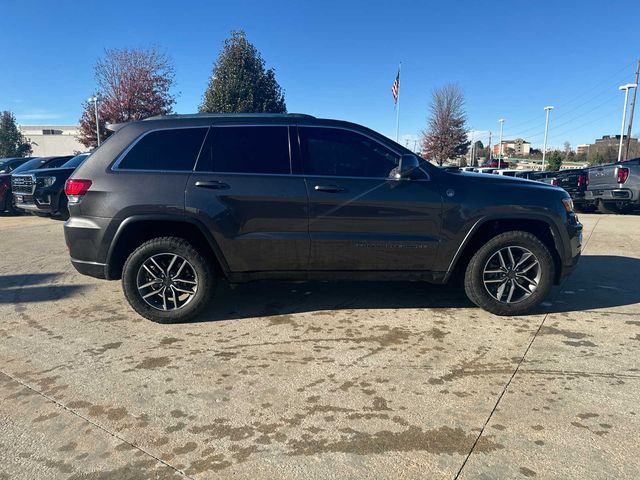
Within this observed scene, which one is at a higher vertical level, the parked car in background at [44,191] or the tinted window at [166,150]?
the tinted window at [166,150]

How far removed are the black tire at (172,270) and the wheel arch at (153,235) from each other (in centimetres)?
9

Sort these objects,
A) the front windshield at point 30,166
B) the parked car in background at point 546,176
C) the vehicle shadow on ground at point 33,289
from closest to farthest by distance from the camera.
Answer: the vehicle shadow on ground at point 33,289 → the front windshield at point 30,166 → the parked car in background at point 546,176

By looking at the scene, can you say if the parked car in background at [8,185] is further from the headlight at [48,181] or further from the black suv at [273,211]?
the black suv at [273,211]

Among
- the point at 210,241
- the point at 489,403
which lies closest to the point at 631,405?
the point at 489,403

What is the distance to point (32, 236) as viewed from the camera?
9062 mm

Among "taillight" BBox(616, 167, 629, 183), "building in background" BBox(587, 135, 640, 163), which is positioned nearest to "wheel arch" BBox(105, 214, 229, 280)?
"taillight" BBox(616, 167, 629, 183)

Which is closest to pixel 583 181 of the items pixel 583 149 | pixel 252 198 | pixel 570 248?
pixel 570 248

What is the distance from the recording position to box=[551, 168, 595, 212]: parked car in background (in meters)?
13.4

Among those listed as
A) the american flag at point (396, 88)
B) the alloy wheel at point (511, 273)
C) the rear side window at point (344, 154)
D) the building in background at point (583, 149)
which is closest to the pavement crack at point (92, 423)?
the rear side window at point (344, 154)

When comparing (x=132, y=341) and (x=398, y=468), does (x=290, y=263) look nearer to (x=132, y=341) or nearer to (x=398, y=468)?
(x=132, y=341)

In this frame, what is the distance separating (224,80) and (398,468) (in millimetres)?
18001

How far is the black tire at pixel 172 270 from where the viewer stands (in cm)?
409

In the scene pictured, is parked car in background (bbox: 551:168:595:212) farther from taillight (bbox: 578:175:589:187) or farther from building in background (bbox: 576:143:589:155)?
building in background (bbox: 576:143:589:155)

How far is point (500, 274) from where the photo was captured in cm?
436
